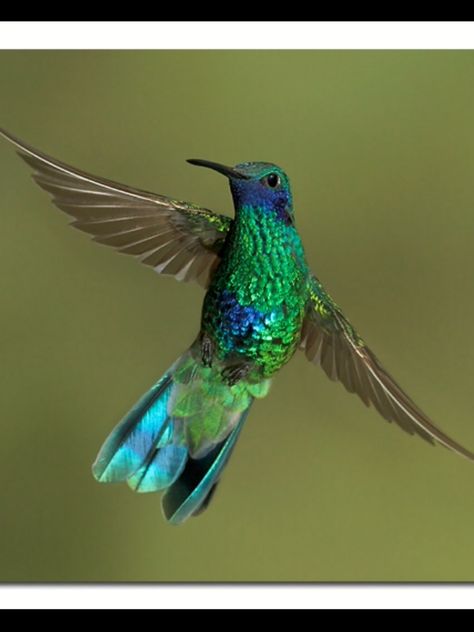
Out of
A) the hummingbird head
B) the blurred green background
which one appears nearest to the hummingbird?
Result: the hummingbird head

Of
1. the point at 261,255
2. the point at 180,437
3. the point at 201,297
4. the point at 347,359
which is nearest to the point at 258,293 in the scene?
the point at 261,255

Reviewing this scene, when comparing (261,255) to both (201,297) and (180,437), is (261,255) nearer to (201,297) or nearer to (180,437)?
(180,437)

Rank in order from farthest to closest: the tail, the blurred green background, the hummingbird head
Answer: the blurred green background < the tail < the hummingbird head

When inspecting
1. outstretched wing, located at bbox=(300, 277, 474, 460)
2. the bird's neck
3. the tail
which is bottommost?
the tail

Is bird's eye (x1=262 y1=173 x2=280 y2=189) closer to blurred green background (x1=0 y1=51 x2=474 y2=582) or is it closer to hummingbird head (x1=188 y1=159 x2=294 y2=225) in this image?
hummingbird head (x1=188 y1=159 x2=294 y2=225)

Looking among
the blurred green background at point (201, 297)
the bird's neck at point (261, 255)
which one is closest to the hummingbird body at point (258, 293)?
the bird's neck at point (261, 255)

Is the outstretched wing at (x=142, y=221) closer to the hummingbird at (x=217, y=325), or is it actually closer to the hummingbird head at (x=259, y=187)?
the hummingbird at (x=217, y=325)
